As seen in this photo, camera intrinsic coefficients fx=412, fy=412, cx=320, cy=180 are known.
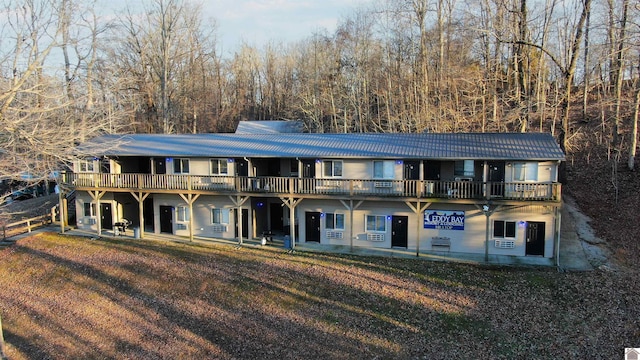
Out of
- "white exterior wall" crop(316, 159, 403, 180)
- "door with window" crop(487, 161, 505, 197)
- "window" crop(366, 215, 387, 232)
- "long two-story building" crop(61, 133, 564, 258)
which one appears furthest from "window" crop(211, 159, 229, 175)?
"door with window" crop(487, 161, 505, 197)

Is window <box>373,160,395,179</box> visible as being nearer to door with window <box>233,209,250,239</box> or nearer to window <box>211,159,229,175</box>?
door with window <box>233,209,250,239</box>

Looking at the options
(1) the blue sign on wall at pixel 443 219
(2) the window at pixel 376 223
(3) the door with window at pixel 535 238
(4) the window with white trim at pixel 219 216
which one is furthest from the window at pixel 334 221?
(3) the door with window at pixel 535 238

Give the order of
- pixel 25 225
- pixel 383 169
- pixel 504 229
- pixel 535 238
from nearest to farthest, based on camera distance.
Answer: pixel 535 238
pixel 504 229
pixel 383 169
pixel 25 225

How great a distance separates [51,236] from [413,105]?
87.9ft

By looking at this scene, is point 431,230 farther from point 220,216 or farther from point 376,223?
point 220,216

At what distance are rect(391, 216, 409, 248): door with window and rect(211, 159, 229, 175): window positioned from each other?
9248mm

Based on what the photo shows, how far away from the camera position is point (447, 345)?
1239cm

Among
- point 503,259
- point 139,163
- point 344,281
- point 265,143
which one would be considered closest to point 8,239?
point 139,163

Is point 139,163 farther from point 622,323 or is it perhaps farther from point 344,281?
point 622,323

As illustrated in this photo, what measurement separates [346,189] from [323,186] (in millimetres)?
1206

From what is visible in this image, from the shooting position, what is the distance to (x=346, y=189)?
65.4 ft

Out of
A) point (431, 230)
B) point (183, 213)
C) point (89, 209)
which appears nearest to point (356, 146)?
point (431, 230)

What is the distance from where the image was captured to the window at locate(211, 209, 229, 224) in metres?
22.6

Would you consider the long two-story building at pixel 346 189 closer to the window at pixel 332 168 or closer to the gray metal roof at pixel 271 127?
the window at pixel 332 168
